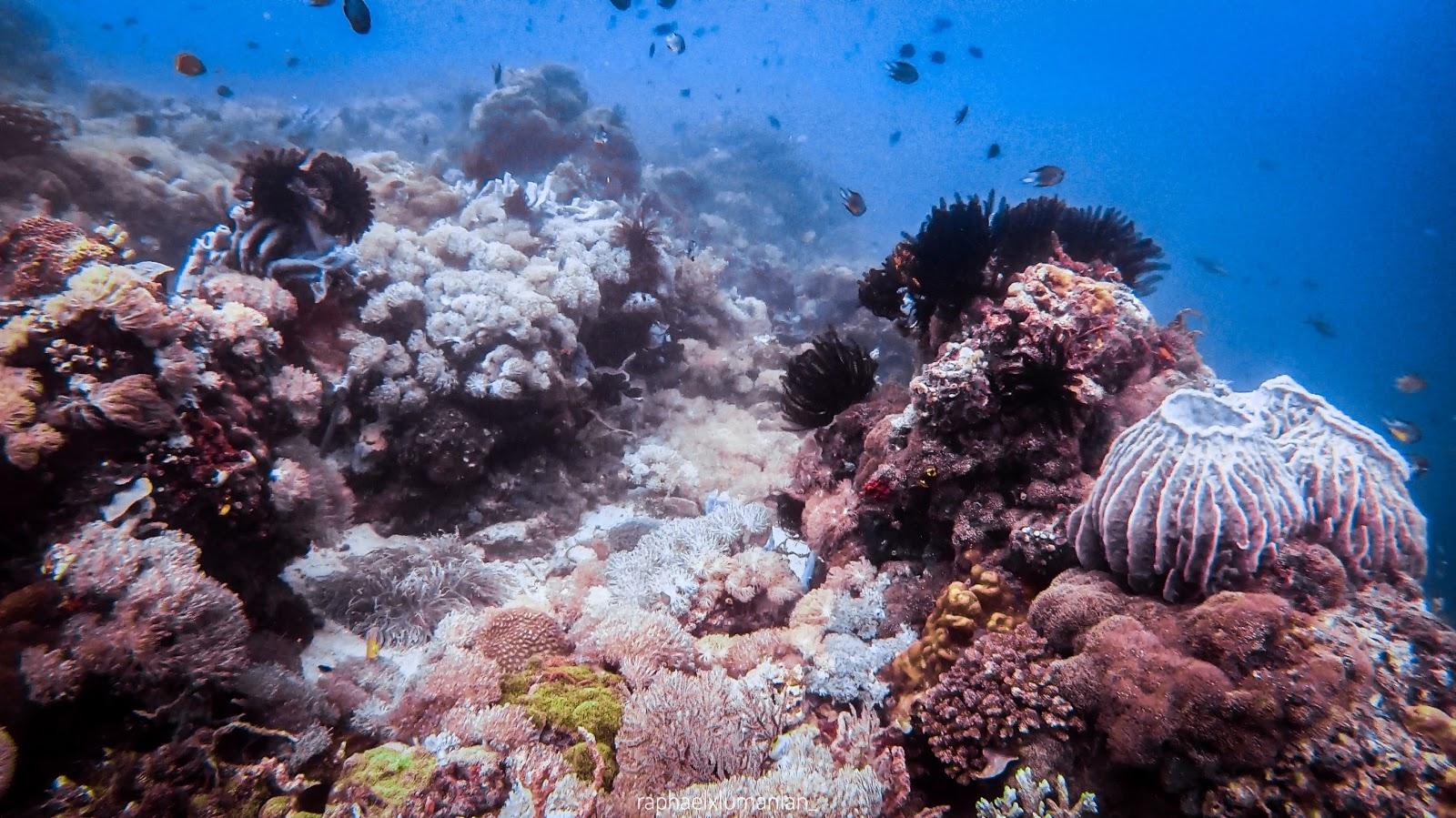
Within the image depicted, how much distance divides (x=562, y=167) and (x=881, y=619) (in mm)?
13554

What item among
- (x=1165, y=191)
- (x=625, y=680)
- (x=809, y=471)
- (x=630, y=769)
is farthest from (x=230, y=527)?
(x=1165, y=191)

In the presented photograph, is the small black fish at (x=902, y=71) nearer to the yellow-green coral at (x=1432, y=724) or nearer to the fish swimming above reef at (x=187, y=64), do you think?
the yellow-green coral at (x=1432, y=724)

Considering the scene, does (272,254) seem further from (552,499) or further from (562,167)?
(562,167)

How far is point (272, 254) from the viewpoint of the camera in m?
5.99

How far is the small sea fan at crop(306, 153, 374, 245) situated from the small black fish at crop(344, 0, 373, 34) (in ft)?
7.53

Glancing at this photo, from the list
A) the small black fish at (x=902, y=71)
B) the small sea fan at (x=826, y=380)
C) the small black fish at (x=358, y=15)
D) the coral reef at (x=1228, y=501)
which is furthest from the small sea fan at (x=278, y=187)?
the small black fish at (x=902, y=71)

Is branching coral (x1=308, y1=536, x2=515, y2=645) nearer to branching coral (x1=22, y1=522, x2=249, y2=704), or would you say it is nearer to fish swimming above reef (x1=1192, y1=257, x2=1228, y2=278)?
branching coral (x1=22, y1=522, x2=249, y2=704)

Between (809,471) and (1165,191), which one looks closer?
(809,471)

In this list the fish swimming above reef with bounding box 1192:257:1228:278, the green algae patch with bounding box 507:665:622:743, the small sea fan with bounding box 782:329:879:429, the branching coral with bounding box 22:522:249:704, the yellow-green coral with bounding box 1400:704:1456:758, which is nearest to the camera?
the yellow-green coral with bounding box 1400:704:1456:758

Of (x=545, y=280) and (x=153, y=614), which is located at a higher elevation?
(x=545, y=280)

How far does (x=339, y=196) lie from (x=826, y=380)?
227 inches

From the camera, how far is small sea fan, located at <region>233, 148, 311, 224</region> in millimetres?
6047

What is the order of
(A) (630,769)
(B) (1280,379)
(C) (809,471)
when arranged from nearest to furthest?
(A) (630,769) < (B) (1280,379) < (C) (809,471)

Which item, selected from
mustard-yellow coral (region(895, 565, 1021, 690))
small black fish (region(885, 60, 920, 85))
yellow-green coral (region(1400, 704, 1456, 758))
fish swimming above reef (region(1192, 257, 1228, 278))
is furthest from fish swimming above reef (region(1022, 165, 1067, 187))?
fish swimming above reef (region(1192, 257, 1228, 278))
